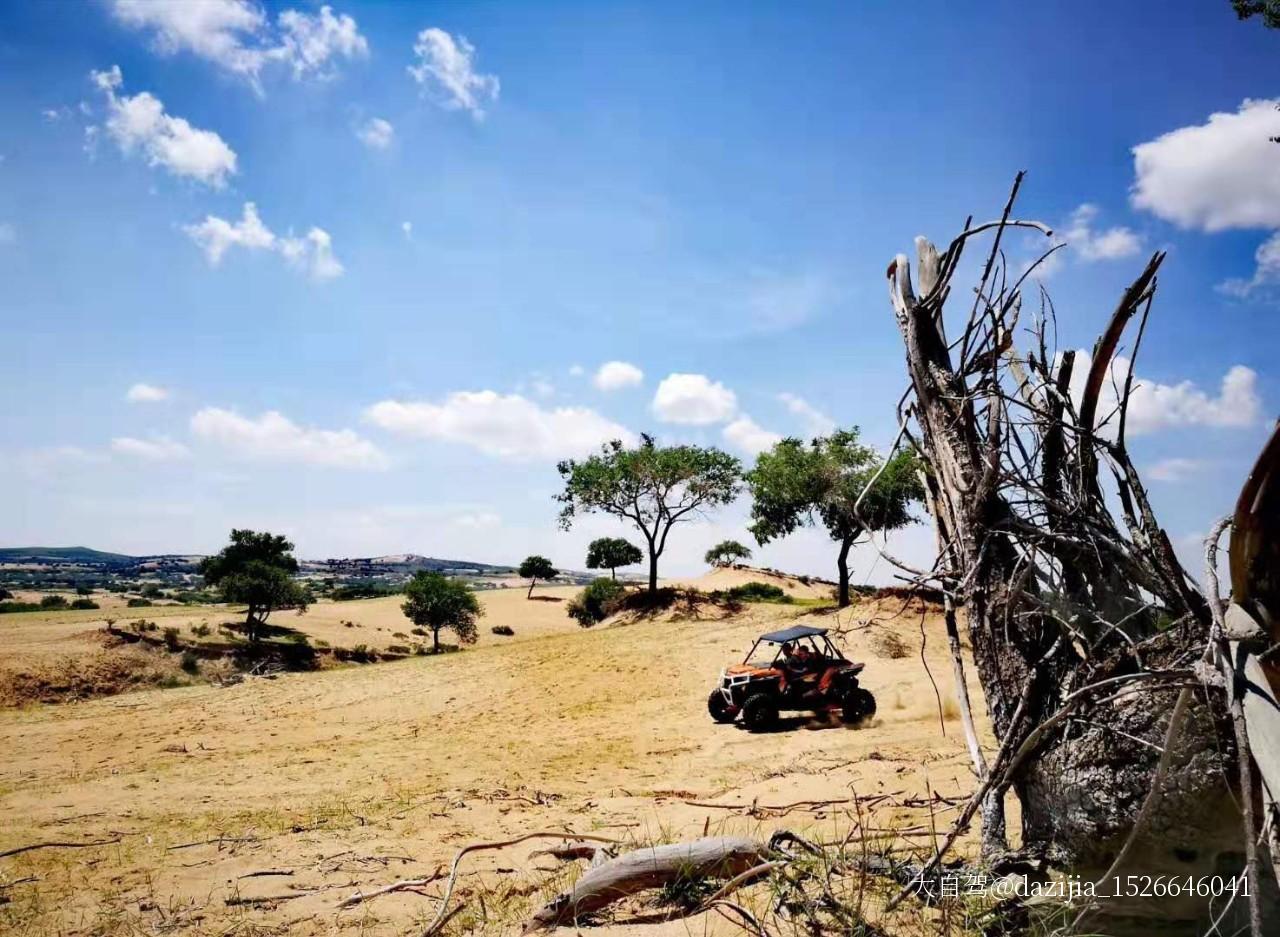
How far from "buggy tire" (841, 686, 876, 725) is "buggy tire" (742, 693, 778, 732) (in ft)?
4.52

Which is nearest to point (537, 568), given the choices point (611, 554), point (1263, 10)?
point (611, 554)

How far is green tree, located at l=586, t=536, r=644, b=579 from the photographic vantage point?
5288 centimetres

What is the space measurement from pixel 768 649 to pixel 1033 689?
1901 centimetres

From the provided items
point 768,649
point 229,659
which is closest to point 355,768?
point 768,649

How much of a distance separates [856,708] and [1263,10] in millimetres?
12790

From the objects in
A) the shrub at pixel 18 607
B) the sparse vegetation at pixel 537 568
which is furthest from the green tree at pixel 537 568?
the shrub at pixel 18 607

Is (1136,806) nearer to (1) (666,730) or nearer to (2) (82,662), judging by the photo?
(1) (666,730)

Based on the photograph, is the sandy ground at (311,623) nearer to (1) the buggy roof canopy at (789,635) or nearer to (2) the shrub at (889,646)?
(1) the buggy roof canopy at (789,635)

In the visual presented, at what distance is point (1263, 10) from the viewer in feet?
35.2

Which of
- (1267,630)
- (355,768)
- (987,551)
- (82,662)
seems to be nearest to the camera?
(1267,630)

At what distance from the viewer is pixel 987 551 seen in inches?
177

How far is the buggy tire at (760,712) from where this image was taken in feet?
41.3

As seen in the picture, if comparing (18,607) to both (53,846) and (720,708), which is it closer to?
(53,846)

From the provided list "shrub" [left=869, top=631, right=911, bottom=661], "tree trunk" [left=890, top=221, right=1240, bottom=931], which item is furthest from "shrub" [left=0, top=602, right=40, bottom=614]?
"tree trunk" [left=890, top=221, right=1240, bottom=931]
